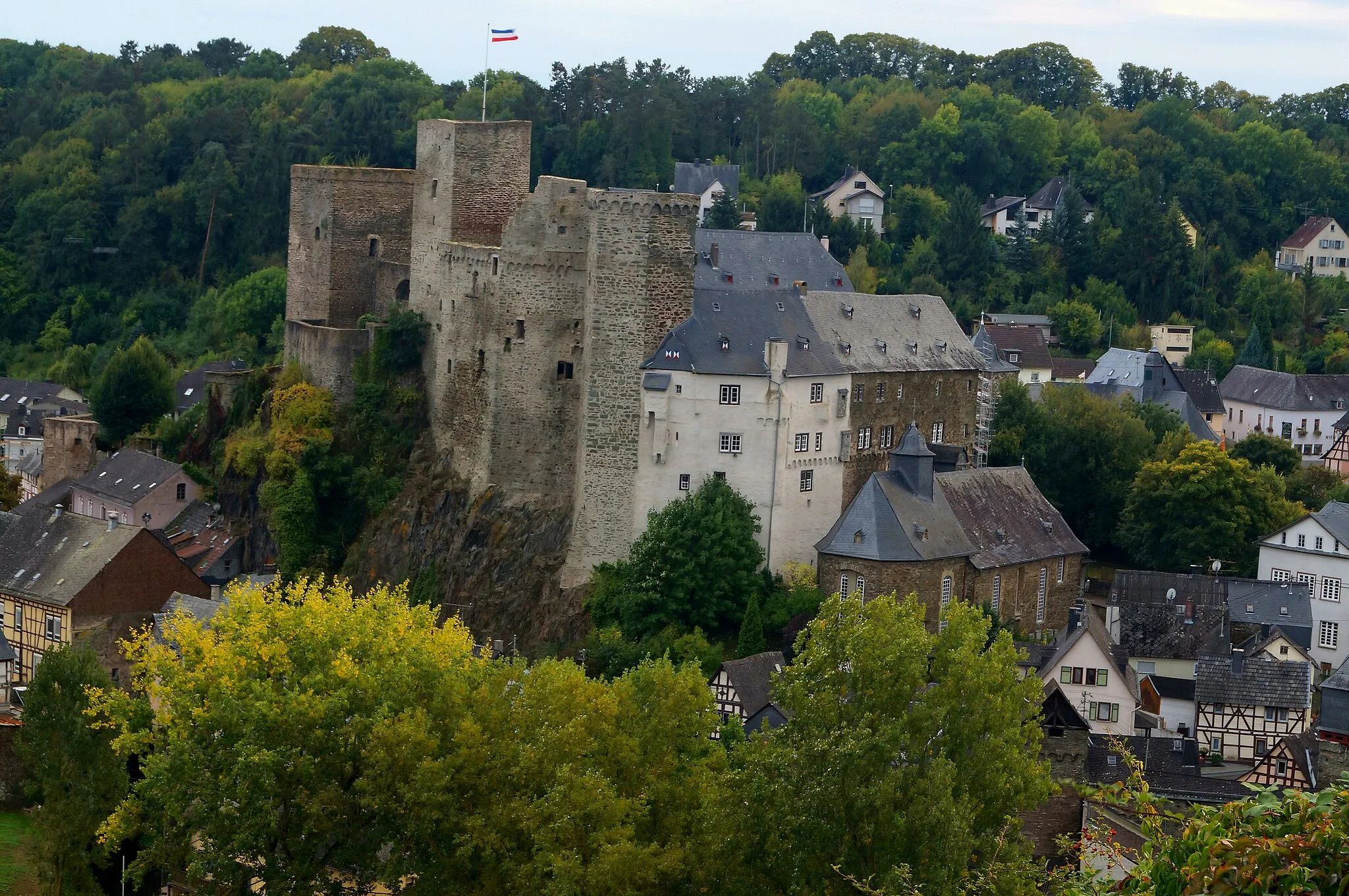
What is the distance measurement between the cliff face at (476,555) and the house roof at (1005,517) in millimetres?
9467

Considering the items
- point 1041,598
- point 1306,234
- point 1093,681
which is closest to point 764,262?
point 1041,598

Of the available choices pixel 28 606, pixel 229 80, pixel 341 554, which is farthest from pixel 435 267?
pixel 229 80

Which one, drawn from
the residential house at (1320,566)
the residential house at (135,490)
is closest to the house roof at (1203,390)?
the residential house at (1320,566)

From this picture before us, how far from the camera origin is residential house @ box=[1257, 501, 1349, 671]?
5247cm

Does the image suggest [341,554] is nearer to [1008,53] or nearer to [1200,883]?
[1200,883]

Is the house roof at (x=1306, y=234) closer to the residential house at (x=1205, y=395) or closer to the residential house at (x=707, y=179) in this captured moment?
the residential house at (x=1205, y=395)

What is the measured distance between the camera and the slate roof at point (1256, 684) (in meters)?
45.8

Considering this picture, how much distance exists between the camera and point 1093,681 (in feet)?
150

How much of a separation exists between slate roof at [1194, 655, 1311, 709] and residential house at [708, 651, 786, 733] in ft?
32.7

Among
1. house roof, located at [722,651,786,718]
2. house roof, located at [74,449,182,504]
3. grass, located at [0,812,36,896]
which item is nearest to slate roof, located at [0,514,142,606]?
house roof, located at [74,449,182,504]

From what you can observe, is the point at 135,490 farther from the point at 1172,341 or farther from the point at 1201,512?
the point at 1172,341

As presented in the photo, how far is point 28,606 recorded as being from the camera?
51.3m

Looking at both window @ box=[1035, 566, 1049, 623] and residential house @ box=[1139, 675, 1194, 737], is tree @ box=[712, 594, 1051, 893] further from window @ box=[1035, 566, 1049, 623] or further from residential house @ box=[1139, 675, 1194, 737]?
window @ box=[1035, 566, 1049, 623]

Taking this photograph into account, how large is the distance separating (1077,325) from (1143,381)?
941cm
